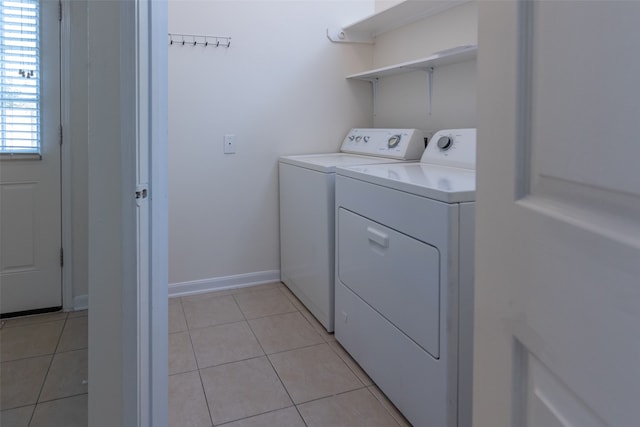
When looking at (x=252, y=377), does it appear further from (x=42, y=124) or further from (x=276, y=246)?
(x=42, y=124)

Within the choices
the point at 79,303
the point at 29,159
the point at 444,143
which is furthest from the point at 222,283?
the point at 444,143

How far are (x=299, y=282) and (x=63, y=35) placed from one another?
6.37ft

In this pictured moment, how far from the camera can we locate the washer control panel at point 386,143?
2.50 m

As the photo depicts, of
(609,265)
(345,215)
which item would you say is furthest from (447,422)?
(609,265)

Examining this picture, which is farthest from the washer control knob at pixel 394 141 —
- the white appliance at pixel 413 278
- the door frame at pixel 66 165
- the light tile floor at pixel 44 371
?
the light tile floor at pixel 44 371

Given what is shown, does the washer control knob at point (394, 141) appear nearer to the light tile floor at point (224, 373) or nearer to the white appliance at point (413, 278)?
the white appliance at point (413, 278)

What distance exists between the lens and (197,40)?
107 inches

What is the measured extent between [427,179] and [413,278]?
0.38 meters

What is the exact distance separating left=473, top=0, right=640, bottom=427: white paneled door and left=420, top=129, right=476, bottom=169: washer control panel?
1.44 m

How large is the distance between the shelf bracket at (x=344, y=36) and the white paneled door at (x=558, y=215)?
2.63 meters

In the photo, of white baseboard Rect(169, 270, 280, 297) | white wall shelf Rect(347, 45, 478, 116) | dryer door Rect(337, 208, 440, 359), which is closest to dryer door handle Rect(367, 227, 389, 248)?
dryer door Rect(337, 208, 440, 359)

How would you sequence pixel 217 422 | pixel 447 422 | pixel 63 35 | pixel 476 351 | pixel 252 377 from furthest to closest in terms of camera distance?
pixel 63 35 < pixel 252 377 < pixel 217 422 < pixel 447 422 < pixel 476 351

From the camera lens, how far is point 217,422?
1.64 m

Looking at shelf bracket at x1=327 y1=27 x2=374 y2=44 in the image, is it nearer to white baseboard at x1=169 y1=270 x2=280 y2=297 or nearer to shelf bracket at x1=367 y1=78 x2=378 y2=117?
shelf bracket at x1=367 y1=78 x2=378 y2=117
